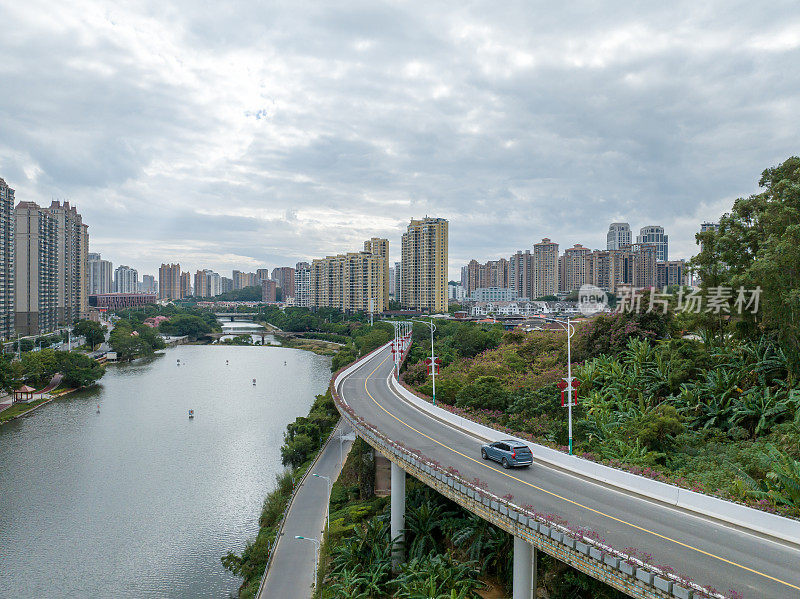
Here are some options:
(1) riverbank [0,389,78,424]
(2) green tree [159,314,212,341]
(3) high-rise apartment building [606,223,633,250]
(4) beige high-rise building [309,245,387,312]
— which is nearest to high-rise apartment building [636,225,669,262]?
(3) high-rise apartment building [606,223,633,250]

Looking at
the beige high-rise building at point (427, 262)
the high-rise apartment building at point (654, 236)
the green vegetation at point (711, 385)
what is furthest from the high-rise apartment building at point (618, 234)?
the green vegetation at point (711, 385)

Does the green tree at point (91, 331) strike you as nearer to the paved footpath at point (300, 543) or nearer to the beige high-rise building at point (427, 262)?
the beige high-rise building at point (427, 262)

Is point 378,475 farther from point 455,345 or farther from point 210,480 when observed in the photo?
point 455,345

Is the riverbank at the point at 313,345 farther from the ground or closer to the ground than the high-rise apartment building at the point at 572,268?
closer to the ground

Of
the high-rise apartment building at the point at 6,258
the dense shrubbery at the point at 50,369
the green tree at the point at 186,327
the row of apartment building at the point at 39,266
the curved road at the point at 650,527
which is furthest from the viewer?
the green tree at the point at 186,327

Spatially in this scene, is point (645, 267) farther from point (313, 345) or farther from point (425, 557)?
point (425, 557)

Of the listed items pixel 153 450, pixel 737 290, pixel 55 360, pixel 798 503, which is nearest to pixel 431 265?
pixel 55 360

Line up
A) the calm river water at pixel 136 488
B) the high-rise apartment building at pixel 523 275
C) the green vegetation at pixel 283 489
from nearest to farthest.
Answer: the green vegetation at pixel 283 489
the calm river water at pixel 136 488
the high-rise apartment building at pixel 523 275
